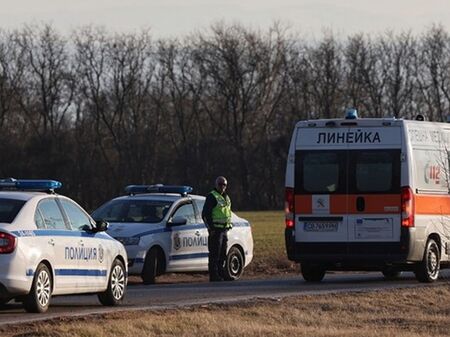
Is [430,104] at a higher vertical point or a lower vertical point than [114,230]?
higher

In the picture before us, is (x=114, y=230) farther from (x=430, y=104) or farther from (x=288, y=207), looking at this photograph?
(x=430, y=104)

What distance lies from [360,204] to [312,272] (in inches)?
76.8

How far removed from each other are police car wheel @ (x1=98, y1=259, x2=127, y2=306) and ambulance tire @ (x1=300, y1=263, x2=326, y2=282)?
18.1 feet

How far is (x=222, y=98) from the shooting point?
10350cm

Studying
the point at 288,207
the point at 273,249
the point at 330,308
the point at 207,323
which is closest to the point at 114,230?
the point at 288,207

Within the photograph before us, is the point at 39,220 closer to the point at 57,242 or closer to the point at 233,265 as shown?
the point at 57,242

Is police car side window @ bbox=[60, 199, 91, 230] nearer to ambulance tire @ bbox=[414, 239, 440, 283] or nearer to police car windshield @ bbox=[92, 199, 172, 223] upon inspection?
police car windshield @ bbox=[92, 199, 172, 223]

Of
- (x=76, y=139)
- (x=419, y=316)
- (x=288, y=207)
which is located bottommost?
(x=419, y=316)

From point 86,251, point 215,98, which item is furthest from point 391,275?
point 215,98

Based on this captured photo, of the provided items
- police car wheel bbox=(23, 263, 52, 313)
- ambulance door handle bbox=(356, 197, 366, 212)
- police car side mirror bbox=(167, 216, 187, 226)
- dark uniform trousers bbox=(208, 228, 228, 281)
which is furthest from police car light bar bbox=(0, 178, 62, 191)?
dark uniform trousers bbox=(208, 228, 228, 281)

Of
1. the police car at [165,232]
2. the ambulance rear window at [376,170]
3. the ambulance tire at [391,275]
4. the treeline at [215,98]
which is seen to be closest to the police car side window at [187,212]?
the police car at [165,232]

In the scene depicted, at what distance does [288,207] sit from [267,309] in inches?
220

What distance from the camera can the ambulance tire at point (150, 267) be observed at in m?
24.0

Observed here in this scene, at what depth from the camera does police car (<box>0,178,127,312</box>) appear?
641 inches
